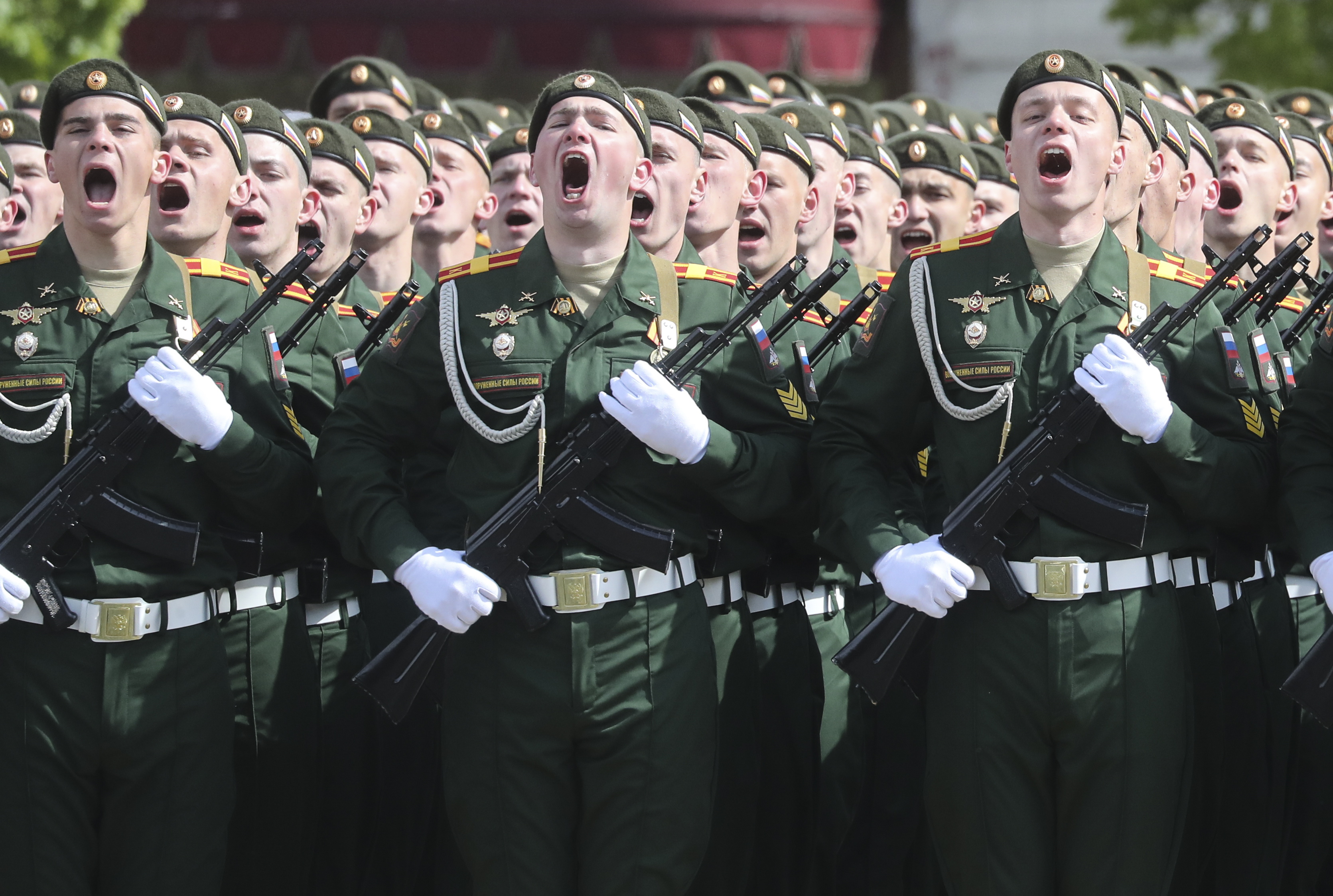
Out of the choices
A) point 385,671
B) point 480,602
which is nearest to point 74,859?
point 385,671

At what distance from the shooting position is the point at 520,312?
5.13 meters

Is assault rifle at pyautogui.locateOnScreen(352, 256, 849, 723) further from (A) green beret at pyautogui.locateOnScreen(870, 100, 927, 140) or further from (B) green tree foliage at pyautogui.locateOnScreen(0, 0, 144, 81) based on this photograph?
(B) green tree foliage at pyautogui.locateOnScreen(0, 0, 144, 81)

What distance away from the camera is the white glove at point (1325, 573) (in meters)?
4.73

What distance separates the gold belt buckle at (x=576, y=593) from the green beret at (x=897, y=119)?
5722 millimetres

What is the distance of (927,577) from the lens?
4754mm

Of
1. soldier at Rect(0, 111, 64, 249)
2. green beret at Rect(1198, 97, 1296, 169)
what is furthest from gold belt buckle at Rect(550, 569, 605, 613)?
green beret at Rect(1198, 97, 1296, 169)

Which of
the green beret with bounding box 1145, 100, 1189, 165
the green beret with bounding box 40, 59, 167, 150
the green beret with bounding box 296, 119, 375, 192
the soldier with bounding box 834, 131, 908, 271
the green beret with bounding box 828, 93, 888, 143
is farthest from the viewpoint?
the green beret with bounding box 828, 93, 888, 143

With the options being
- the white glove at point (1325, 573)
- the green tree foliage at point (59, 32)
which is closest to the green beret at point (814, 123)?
the white glove at point (1325, 573)

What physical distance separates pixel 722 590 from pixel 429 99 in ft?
Answer: 16.0

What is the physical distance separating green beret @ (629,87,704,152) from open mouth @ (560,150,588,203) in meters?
0.92

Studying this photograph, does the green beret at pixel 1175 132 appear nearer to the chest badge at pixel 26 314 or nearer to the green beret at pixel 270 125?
the green beret at pixel 270 125

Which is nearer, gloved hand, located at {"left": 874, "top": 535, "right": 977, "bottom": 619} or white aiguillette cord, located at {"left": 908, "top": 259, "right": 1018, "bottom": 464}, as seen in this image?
gloved hand, located at {"left": 874, "top": 535, "right": 977, "bottom": 619}

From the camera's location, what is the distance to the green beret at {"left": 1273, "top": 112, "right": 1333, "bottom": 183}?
8.40 m

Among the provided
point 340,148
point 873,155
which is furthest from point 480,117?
point 340,148
